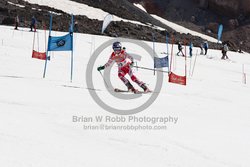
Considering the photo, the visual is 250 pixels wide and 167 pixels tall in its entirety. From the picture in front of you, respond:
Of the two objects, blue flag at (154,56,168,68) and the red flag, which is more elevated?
blue flag at (154,56,168,68)

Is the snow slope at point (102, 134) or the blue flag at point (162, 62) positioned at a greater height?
the blue flag at point (162, 62)

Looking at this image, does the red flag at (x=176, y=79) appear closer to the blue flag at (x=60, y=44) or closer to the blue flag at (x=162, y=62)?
the blue flag at (x=162, y=62)

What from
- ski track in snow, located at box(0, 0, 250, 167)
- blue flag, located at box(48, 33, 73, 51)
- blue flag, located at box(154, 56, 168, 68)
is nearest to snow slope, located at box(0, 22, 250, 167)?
ski track in snow, located at box(0, 0, 250, 167)

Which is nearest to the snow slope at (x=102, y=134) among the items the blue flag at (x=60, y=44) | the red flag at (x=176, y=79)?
the blue flag at (x=60, y=44)

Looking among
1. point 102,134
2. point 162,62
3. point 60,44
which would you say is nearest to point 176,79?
point 162,62

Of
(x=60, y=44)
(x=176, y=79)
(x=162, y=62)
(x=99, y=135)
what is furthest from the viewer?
(x=162, y=62)

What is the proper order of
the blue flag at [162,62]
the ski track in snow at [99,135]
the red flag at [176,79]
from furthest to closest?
1. the blue flag at [162,62]
2. the red flag at [176,79]
3. the ski track in snow at [99,135]

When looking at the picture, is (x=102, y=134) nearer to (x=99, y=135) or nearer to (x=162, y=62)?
(x=99, y=135)

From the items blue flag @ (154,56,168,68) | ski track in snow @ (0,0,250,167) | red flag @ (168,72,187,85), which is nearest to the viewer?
ski track in snow @ (0,0,250,167)

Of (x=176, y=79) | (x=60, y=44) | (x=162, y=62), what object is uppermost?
(x=60, y=44)

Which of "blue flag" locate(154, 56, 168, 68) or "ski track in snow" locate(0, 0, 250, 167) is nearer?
"ski track in snow" locate(0, 0, 250, 167)

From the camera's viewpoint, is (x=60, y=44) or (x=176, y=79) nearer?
(x=60, y=44)

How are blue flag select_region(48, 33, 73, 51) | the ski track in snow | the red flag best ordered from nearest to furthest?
1. the ski track in snow
2. blue flag select_region(48, 33, 73, 51)
3. the red flag

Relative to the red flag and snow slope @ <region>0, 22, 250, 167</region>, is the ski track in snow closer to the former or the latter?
snow slope @ <region>0, 22, 250, 167</region>
